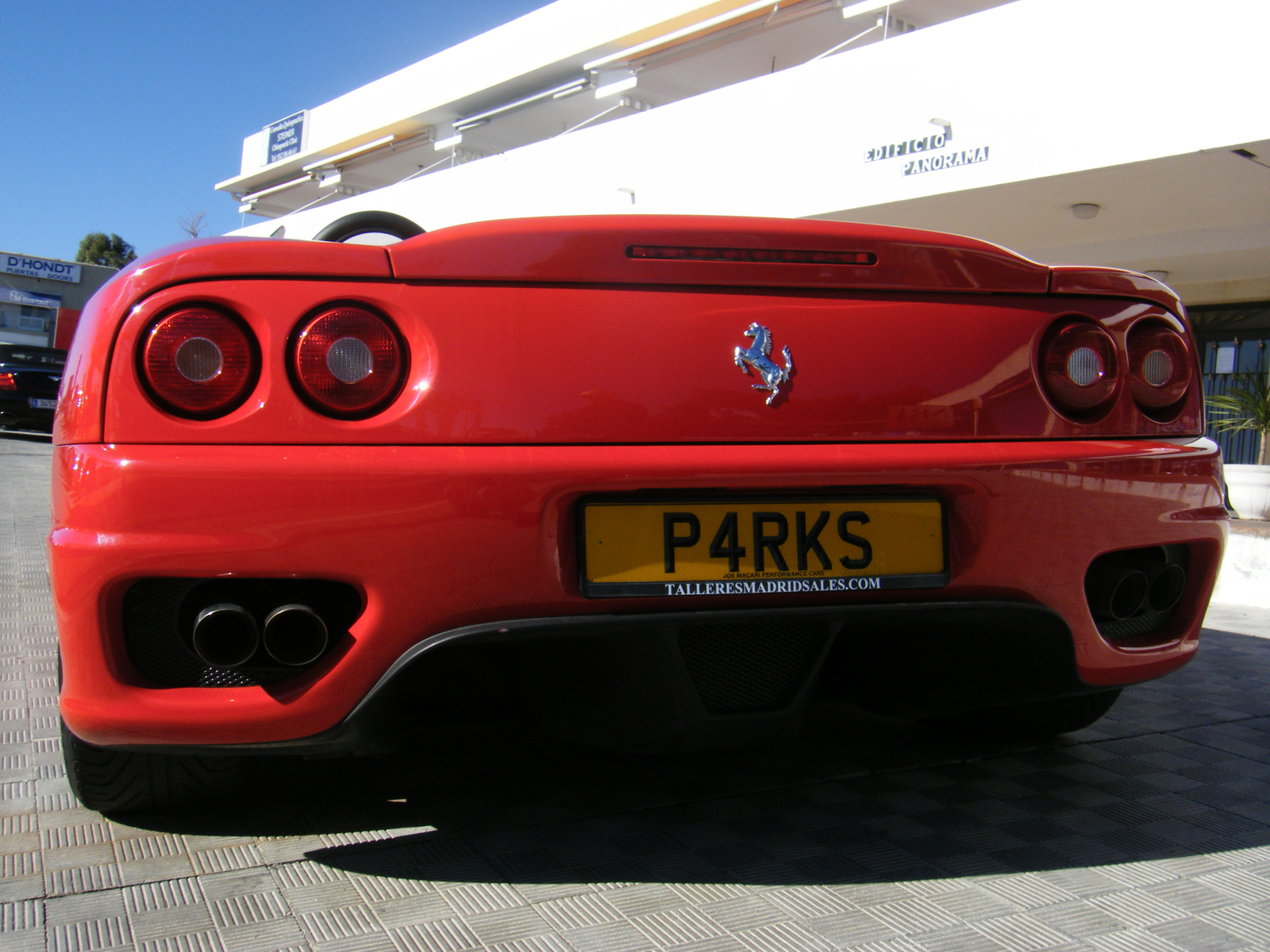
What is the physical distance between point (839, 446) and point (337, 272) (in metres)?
0.76

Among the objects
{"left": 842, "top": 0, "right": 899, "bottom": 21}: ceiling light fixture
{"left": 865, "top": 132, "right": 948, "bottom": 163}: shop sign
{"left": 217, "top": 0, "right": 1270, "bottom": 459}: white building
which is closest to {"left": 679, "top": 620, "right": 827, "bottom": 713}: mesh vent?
{"left": 217, "top": 0, "right": 1270, "bottom": 459}: white building

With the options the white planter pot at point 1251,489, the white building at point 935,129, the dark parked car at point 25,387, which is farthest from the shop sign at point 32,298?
the white planter pot at point 1251,489

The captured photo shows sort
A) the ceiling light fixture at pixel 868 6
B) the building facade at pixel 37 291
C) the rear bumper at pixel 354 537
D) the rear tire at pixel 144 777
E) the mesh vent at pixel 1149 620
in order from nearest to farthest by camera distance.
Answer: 1. the rear bumper at pixel 354 537
2. the rear tire at pixel 144 777
3. the mesh vent at pixel 1149 620
4. the ceiling light fixture at pixel 868 6
5. the building facade at pixel 37 291

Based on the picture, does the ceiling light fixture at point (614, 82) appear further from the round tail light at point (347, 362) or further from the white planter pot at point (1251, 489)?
the round tail light at point (347, 362)

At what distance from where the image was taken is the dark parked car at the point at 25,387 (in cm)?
1466

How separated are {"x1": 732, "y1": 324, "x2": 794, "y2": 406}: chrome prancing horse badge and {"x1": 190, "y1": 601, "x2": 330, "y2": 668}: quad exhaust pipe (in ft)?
2.29

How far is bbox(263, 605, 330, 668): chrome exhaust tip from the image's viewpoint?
1.45m

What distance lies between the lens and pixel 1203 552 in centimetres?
190

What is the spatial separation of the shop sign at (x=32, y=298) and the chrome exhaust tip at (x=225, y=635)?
46.7 metres

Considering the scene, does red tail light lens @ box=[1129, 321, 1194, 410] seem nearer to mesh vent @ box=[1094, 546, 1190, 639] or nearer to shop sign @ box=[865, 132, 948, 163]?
mesh vent @ box=[1094, 546, 1190, 639]

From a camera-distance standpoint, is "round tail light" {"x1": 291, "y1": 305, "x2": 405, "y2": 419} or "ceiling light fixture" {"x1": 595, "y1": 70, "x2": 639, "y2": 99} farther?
"ceiling light fixture" {"x1": 595, "y1": 70, "x2": 639, "y2": 99}

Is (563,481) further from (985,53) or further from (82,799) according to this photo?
(985,53)

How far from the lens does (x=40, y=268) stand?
1598 inches

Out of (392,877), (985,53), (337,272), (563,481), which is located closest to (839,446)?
A: (563,481)
